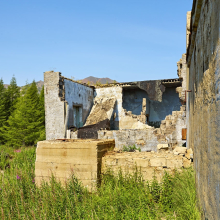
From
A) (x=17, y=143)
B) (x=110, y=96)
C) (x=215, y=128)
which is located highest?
(x=110, y=96)

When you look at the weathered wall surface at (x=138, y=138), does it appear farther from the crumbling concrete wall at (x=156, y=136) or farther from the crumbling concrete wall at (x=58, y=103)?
the crumbling concrete wall at (x=58, y=103)

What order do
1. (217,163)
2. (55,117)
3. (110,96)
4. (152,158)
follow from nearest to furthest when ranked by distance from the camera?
(217,163) → (152,158) → (55,117) → (110,96)

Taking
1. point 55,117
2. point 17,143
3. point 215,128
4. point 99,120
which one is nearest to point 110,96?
point 99,120

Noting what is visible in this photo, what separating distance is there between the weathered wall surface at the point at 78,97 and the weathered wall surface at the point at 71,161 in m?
9.84

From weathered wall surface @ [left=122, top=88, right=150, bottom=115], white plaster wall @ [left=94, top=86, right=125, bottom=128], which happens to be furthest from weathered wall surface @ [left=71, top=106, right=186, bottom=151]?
weathered wall surface @ [left=122, top=88, right=150, bottom=115]

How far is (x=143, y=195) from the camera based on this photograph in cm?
446

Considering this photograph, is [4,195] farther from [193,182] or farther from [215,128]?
[215,128]

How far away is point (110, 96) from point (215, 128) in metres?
16.5

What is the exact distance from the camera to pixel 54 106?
50.6 ft

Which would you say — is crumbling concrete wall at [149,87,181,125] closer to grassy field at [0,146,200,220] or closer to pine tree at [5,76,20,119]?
grassy field at [0,146,200,220]

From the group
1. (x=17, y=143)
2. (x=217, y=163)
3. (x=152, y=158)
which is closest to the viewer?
(x=217, y=163)

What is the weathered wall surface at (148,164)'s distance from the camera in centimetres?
524

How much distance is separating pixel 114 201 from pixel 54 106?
39.4 feet

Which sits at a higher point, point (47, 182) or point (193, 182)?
point (193, 182)
